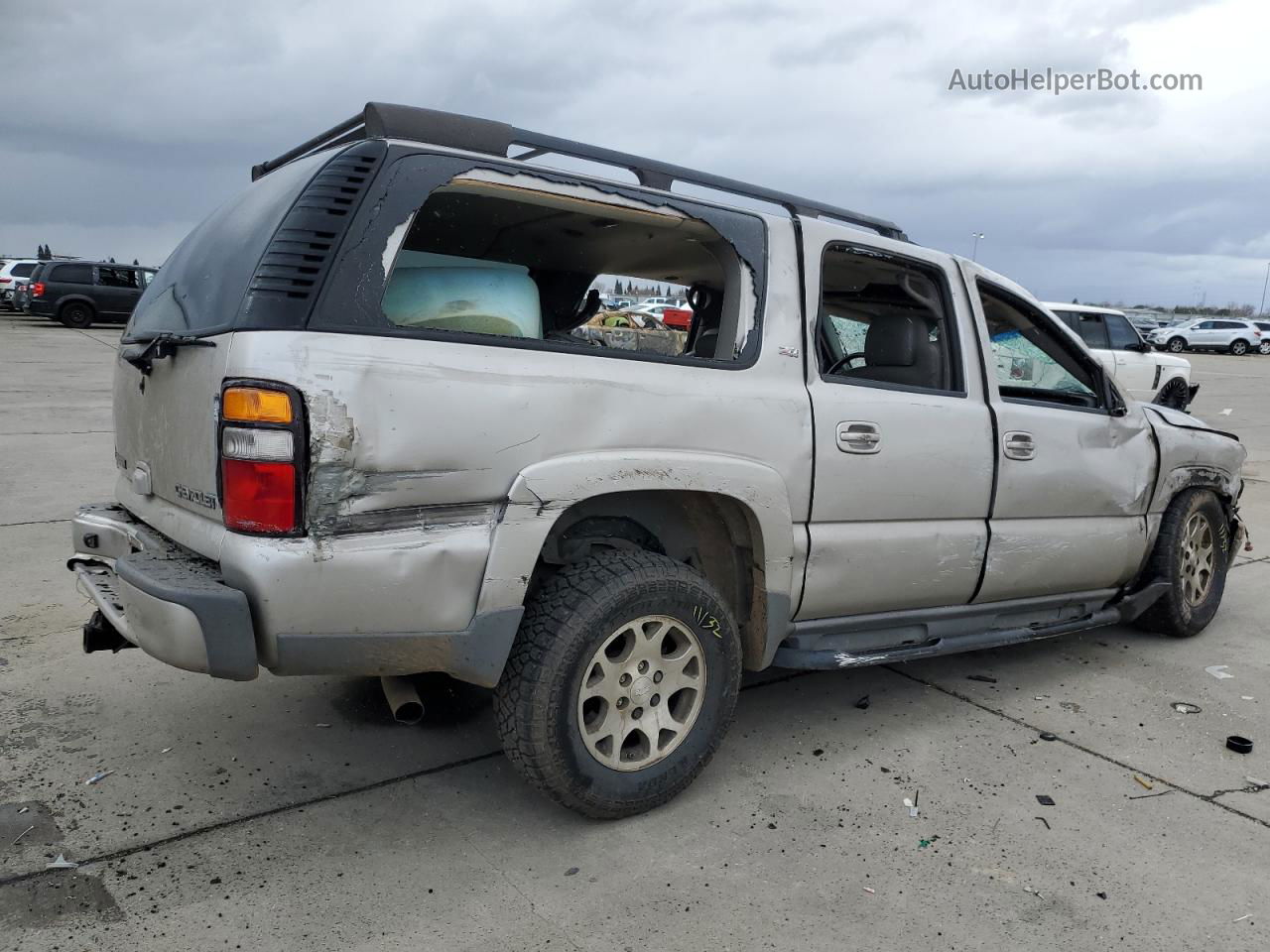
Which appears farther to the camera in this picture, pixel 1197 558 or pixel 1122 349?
pixel 1122 349

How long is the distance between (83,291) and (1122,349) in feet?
77.8

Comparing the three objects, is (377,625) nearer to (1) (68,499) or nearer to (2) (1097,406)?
(2) (1097,406)

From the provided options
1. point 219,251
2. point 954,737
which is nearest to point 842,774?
point 954,737

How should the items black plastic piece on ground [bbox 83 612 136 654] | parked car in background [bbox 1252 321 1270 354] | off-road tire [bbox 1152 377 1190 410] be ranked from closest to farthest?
black plastic piece on ground [bbox 83 612 136 654]
off-road tire [bbox 1152 377 1190 410]
parked car in background [bbox 1252 321 1270 354]

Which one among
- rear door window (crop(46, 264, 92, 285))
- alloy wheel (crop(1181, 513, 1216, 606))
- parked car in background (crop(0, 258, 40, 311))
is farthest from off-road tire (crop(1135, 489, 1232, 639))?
parked car in background (crop(0, 258, 40, 311))

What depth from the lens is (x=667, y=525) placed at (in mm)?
3322

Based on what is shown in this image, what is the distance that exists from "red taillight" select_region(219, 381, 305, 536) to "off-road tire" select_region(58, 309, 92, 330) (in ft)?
87.5

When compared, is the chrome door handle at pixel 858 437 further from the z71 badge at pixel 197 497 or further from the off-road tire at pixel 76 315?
the off-road tire at pixel 76 315

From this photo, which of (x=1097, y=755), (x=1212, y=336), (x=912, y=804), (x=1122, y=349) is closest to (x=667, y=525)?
(x=912, y=804)

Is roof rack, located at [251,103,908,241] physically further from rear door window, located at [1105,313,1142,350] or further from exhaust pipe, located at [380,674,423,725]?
rear door window, located at [1105,313,1142,350]

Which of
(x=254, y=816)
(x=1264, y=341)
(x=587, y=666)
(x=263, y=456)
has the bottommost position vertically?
(x=254, y=816)

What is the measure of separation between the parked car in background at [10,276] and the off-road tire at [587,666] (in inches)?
1295

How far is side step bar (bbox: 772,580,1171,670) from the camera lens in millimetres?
3441

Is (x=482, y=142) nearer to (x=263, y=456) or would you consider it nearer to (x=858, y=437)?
(x=263, y=456)
